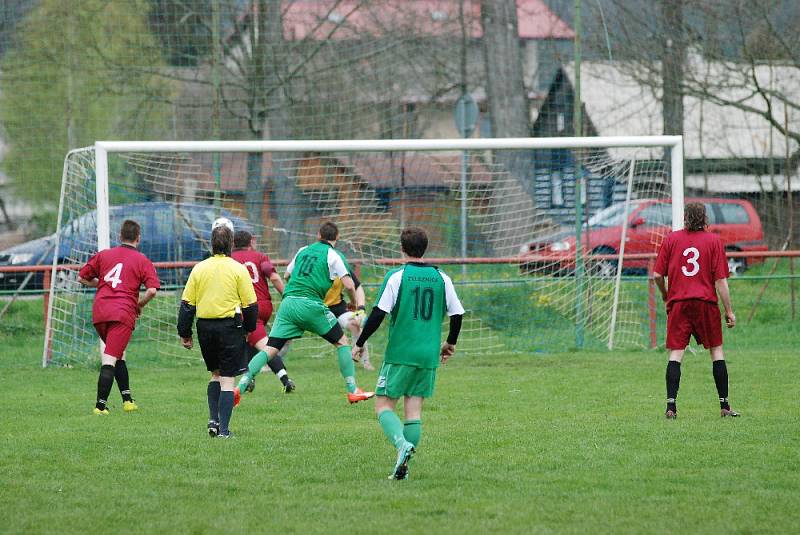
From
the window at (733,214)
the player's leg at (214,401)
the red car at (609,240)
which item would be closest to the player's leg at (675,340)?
the player's leg at (214,401)

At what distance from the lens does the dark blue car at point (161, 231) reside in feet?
47.9

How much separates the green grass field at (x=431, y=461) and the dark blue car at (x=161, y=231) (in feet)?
8.40

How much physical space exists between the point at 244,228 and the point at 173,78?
12.6 ft

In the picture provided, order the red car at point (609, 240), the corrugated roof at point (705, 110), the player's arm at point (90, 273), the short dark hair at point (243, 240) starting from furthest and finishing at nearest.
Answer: the corrugated roof at point (705, 110)
the red car at point (609, 240)
the short dark hair at point (243, 240)
the player's arm at point (90, 273)

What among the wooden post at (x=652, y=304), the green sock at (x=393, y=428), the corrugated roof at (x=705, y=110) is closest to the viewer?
the green sock at (x=393, y=428)

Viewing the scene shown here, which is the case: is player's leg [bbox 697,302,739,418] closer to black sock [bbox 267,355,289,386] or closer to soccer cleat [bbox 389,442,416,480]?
soccer cleat [bbox 389,442,416,480]

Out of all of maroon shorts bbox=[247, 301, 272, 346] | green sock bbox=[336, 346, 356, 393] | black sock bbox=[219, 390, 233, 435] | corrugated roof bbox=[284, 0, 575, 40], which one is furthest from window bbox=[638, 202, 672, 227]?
black sock bbox=[219, 390, 233, 435]

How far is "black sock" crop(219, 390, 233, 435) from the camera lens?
29.1 feet

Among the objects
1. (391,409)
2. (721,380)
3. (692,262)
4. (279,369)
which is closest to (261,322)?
(279,369)

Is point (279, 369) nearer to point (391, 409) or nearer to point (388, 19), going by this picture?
point (391, 409)

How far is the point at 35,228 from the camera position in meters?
19.2

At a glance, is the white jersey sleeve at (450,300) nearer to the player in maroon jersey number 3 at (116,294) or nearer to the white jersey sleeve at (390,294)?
the white jersey sleeve at (390,294)

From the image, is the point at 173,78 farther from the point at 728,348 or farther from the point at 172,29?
the point at 728,348

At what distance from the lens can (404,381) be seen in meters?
7.27
